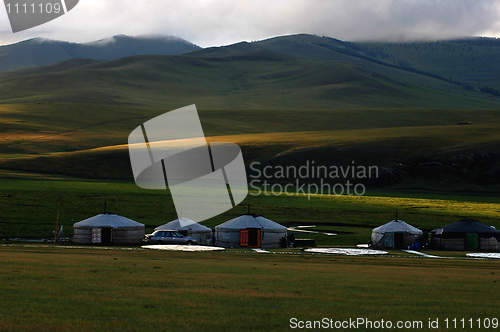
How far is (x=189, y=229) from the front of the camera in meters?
39.7

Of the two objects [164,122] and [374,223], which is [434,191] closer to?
[374,223]

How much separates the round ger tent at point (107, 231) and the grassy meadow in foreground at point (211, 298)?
19.4 meters

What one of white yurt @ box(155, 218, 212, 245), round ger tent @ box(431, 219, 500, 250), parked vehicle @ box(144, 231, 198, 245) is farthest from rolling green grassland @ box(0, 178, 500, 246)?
round ger tent @ box(431, 219, 500, 250)

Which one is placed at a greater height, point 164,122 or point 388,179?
point 164,122

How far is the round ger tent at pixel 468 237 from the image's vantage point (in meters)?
39.9

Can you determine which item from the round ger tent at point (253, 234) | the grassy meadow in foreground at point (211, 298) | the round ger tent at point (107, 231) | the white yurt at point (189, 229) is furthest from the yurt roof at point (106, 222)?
the grassy meadow in foreground at point (211, 298)

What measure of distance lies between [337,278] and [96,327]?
30.9ft

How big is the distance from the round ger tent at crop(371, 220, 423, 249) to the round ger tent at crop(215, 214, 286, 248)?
21.4ft

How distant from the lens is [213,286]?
14180 millimetres

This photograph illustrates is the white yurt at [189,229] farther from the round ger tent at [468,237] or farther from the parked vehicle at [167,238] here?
the round ger tent at [468,237]

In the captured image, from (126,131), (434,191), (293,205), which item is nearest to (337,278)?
(293,205)

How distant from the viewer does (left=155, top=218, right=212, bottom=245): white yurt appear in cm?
3947

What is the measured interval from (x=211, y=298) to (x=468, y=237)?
3206cm

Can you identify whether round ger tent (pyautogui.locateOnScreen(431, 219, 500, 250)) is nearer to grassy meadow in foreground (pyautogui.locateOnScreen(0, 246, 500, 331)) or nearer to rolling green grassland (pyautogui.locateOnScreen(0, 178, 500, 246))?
rolling green grassland (pyautogui.locateOnScreen(0, 178, 500, 246))
